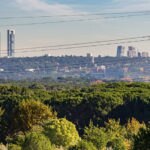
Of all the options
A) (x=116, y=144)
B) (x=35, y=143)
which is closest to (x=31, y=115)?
(x=116, y=144)

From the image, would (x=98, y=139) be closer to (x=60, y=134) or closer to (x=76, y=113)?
(x=60, y=134)

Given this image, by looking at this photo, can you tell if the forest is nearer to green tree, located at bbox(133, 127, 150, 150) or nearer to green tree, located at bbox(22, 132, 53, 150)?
green tree, located at bbox(22, 132, 53, 150)

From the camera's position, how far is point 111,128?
64375mm

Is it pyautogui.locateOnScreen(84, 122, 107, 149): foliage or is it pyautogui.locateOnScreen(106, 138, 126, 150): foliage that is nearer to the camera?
pyautogui.locateOnScreen(106, 138, 126, 150): foliage

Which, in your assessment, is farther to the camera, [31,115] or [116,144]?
[31,115]

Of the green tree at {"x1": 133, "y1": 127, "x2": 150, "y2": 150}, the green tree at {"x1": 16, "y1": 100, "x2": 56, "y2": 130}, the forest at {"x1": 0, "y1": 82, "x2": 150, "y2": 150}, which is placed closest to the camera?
the green tree at {"x1": 133, "y1": 127, "x2": 150, "y2": 150}

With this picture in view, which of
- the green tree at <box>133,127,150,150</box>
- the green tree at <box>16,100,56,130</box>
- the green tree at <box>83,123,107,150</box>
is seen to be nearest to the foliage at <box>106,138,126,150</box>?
the green tree at <box>83,123,107,150</box>

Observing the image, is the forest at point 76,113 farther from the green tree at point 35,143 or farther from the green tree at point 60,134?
the green tree at point 35,143

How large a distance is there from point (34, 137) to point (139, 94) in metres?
41.3

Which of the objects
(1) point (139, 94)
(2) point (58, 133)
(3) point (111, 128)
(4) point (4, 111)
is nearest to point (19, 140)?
(2) point (58, 133)

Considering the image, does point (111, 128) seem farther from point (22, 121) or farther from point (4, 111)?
point (4, 111)

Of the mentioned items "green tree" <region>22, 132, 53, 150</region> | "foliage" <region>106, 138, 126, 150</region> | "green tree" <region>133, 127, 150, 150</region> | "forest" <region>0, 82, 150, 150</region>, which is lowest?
"forest" <region>0, 82, 150, 150</region>

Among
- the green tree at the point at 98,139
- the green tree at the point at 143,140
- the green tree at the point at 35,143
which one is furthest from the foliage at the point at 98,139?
the green tree at the point at 143,140

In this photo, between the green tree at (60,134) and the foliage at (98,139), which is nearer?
the foliage at (98,139)
